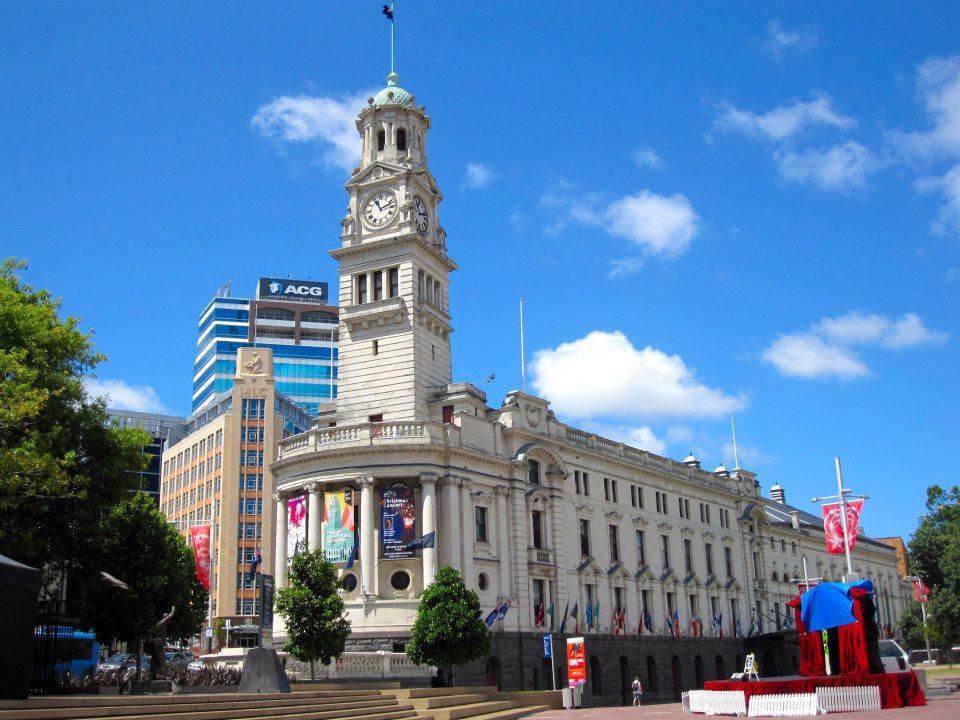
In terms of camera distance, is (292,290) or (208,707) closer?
(208,707)

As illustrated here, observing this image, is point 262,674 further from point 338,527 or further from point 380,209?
point 380,209

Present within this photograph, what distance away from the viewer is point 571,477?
213 feet

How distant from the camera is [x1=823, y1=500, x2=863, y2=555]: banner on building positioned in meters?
42.7

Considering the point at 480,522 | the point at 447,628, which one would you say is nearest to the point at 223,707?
the point at 447,628

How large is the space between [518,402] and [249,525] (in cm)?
5078

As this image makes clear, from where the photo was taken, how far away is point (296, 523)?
2179 inches

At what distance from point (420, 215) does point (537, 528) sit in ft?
68.2

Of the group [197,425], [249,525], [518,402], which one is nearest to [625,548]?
[518,402]

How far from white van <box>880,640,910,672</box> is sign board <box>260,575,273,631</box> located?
96.0ft

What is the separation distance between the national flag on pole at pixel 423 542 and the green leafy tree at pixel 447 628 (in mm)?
3395

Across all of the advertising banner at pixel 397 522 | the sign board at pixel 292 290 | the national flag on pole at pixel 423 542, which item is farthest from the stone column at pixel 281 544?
the sign board at pixel 292 290

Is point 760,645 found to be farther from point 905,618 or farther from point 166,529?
point 166,529

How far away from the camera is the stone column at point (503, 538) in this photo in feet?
188

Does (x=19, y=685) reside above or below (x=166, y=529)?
below
